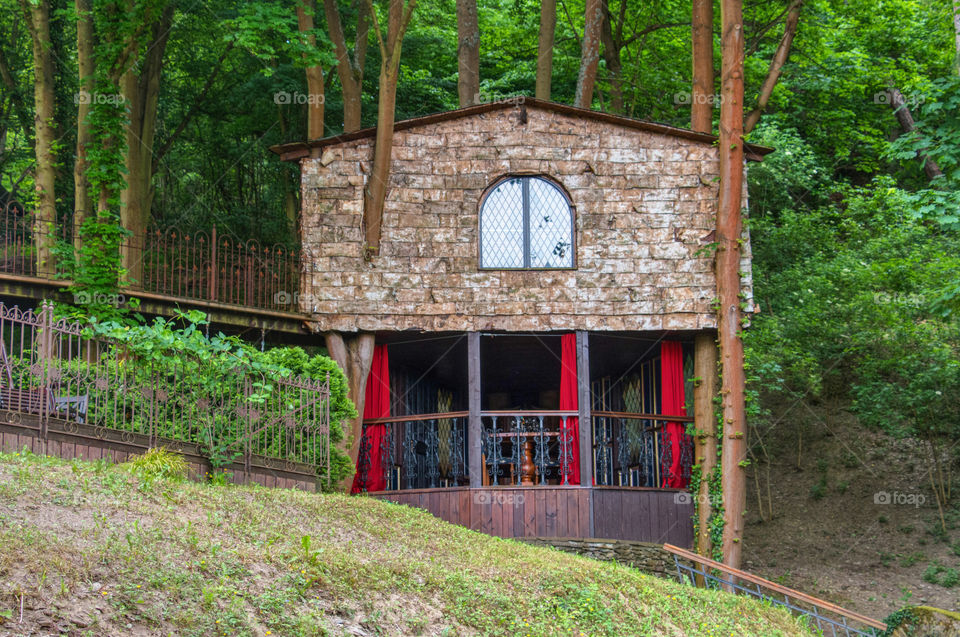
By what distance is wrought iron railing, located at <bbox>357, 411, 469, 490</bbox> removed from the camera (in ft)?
50.9

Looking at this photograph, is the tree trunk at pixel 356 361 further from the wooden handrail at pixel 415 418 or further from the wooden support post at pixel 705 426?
the wooden support post at pixel 705 426

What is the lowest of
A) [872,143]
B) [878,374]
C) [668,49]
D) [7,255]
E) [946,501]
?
[946,501]

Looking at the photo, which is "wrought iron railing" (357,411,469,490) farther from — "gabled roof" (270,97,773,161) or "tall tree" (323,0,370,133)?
"tall tree" (323,0,370,133)

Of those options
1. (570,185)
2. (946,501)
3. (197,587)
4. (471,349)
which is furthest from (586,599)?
(946,501)

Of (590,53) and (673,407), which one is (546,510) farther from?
(590,53)

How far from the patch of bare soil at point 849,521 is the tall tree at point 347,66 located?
10.5m

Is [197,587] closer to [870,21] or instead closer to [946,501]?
[946,501]

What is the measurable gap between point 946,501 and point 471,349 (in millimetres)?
9928

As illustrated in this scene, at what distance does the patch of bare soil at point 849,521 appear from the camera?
677 inches

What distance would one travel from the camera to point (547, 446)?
16109 millimetres

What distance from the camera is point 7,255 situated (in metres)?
14.6

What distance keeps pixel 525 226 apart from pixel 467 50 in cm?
591

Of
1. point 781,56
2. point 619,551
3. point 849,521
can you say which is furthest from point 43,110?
point 849,521

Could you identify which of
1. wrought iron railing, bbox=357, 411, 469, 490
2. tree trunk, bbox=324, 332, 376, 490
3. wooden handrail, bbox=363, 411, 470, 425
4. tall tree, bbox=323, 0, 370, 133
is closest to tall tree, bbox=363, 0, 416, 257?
tree trunk, bbox=324, 332, 376, 490
